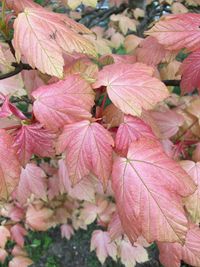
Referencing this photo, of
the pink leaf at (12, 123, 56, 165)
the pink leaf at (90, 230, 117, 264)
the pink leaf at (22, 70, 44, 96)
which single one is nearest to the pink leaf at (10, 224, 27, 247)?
the pink leaf at (90, 230, 117, 264)

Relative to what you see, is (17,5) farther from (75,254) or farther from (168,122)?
(75,254)

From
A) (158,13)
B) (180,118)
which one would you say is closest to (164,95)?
(180,118)

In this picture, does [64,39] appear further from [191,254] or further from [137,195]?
[191,254]

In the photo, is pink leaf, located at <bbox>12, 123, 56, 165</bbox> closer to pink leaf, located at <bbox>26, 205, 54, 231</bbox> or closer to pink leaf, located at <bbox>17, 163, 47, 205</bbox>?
pink leaf, located at <bbox>17, 163, 47, 205</bbox>

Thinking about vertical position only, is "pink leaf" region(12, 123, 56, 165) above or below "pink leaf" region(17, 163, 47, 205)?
above

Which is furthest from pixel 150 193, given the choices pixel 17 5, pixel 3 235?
pixel 3 235

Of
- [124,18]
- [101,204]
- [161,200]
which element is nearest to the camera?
[161,200]
